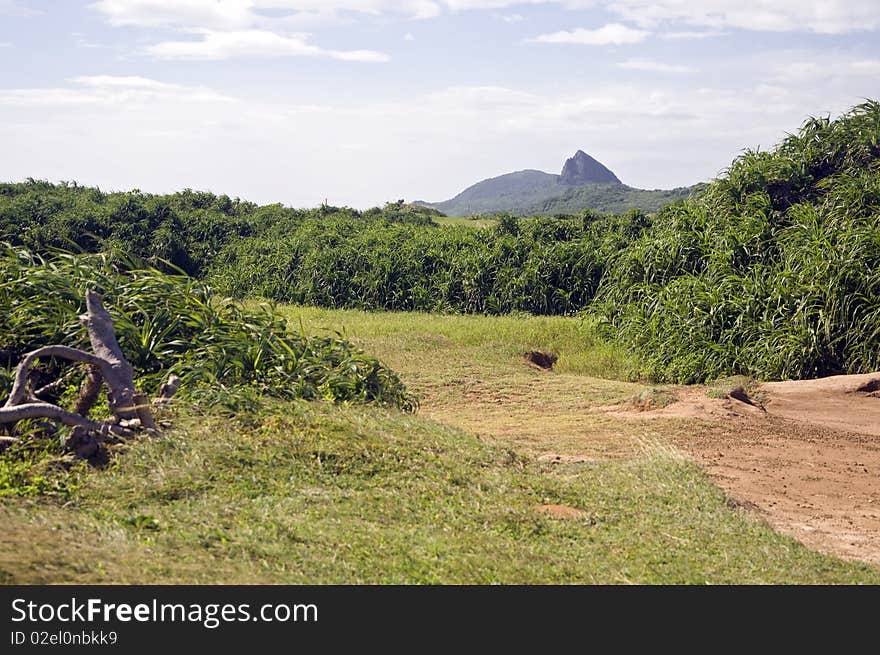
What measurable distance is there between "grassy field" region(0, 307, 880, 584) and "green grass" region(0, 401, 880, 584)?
0.04ft

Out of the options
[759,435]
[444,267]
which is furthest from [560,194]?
[759,435]

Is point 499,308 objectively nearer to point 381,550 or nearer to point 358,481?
point 358,481

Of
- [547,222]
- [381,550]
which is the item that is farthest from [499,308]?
[381,550]

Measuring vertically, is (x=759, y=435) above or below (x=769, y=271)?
below

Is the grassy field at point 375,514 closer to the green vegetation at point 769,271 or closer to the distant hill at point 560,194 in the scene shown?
the green vegetation at point 769,271

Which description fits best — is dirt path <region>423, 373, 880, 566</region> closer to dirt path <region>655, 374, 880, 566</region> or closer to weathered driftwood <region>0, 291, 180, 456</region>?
dirt path <region>655, 374, 880, 566</region>

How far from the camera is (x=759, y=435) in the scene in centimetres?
697

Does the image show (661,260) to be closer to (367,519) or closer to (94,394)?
(94,394)

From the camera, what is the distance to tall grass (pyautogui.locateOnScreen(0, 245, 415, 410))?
623cm

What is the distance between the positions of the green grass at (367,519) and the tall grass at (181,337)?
2.11ft

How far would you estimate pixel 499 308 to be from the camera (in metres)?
14.5

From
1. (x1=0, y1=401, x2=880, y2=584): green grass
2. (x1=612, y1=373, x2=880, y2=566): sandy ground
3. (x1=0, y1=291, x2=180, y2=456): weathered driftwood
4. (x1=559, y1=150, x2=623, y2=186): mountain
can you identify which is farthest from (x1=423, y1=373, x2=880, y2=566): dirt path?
(x1=559, y1=150, x2=623, y2=186): mountain

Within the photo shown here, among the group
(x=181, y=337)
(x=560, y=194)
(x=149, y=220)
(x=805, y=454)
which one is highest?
(x=560, y=194)

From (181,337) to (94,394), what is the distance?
108cm
